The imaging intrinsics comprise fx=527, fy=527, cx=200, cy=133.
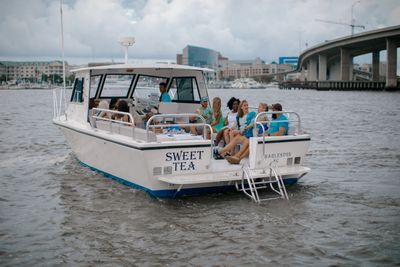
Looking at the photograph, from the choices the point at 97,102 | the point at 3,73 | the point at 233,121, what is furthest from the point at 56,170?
the point at 3,73

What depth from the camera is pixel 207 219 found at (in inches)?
360

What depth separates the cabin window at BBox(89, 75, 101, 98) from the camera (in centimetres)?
1272

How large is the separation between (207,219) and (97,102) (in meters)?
5.14

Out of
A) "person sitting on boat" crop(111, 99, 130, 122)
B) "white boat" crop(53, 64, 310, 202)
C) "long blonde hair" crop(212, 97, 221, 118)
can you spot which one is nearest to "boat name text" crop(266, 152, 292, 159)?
"white boat" crop(53, 64, 310, 202)

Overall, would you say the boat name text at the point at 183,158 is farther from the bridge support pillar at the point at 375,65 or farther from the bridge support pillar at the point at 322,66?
the bridge support pillar at the point at 322,66

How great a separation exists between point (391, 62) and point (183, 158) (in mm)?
74722

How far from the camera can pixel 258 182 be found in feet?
33.2

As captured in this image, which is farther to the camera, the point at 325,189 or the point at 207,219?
the point at 325,189

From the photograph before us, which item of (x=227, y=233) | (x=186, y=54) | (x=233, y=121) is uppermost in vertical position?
(x=186, y=54)

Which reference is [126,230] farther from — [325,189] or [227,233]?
[325,189]

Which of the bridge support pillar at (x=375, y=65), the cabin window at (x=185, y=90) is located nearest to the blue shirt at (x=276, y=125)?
the cabin window at (x=185, y=90)

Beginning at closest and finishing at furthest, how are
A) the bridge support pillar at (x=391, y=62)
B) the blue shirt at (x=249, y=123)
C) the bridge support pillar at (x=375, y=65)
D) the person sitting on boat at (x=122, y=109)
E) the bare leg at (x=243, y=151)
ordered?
the bare leg at (x=243, y=151)
the blue shirt at (x=249, y=123)
the person sitting on boat at (x=122, y=109)
the bridge support pillar at (x=391, y=62)
the bridge support pillar at (x=375, y=65)

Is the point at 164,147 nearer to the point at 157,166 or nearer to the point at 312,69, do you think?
the point at 157,166

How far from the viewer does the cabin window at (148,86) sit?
13.6m
